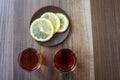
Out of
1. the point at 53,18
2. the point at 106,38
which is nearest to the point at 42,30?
the point at 53,18

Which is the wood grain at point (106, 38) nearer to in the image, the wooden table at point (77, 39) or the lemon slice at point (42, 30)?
the wooden table at point (77, 39)

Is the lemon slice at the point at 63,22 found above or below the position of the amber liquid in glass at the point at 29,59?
above

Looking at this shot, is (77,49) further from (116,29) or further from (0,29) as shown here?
(0,29)

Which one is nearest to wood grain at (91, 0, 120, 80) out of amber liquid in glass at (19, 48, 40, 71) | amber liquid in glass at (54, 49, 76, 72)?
amber liquid in glass at (54, 49, 76, 72)

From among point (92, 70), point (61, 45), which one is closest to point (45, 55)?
point (61, 45)

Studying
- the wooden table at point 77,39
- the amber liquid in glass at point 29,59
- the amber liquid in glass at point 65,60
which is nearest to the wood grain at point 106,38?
the wooden table at point 77,39

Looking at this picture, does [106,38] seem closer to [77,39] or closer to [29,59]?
[77,39]

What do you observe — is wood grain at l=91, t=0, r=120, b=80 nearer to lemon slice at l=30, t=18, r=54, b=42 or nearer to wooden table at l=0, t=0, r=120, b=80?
wooden table at l=0, t=0, r=120, b=80
